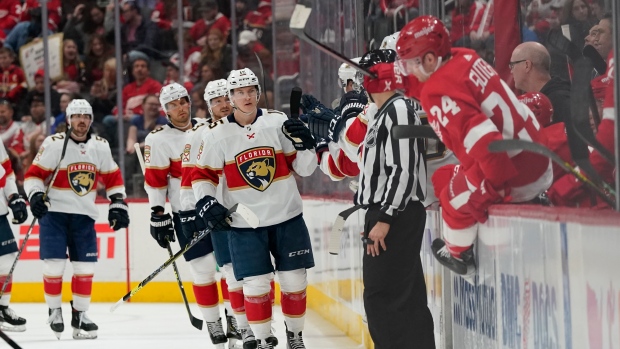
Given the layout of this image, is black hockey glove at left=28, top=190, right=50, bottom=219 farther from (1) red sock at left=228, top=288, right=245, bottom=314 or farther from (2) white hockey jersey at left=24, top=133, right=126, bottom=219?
(1) red sock at left=228, top=288, right=245, bottom=314

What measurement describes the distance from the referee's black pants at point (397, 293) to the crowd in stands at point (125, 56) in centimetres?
638

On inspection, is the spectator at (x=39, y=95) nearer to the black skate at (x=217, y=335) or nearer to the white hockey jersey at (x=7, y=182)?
the white hockey jersey at (x=7, y=182)

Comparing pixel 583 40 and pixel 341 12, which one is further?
pixel 341 12

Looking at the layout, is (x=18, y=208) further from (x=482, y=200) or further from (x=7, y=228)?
(x=482, y=200)

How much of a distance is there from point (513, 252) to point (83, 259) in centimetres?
422

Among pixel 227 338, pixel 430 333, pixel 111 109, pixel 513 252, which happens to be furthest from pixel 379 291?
pixel 111 109

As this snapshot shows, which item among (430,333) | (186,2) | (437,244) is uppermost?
(186,2)

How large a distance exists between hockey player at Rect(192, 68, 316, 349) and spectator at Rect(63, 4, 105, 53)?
18.5 ft

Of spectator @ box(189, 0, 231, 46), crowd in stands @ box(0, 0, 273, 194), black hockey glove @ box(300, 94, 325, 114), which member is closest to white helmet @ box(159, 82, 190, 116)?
black hockey glove @ box(300, 94, 325, 114)

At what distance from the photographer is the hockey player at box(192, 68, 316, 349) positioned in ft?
15.6

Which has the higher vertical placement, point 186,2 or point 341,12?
point 186,2

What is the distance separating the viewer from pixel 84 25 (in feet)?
33.6

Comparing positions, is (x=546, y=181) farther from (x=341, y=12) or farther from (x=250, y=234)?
(x=341, y=12)

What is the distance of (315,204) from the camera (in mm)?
7598
